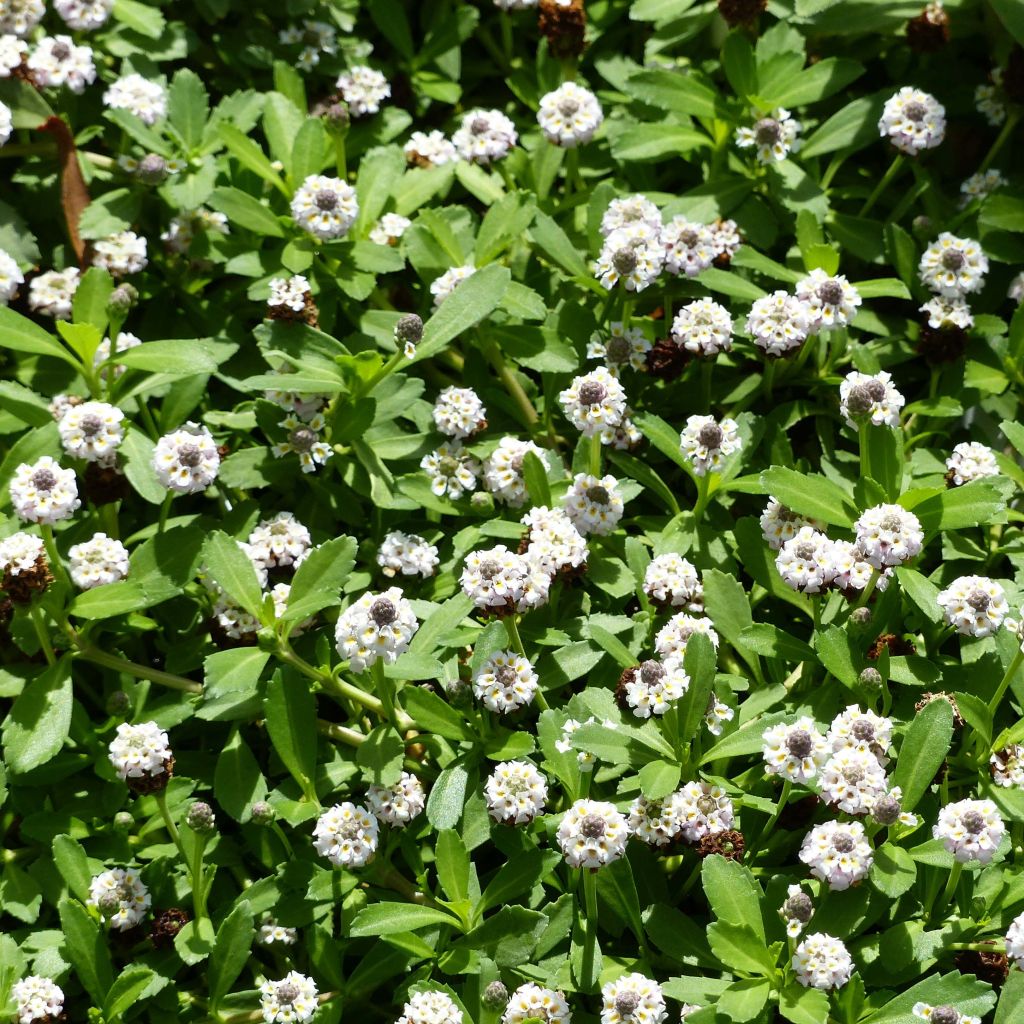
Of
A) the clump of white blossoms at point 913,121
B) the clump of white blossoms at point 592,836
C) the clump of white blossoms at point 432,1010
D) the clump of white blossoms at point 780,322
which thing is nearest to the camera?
the clump of white blossoms at point 432,1010

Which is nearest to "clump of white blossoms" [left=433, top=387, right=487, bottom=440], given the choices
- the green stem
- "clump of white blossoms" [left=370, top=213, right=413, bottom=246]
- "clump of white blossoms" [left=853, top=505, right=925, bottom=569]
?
"clump of white blossoms" [left=370, top=213, right=413, bottom=246]

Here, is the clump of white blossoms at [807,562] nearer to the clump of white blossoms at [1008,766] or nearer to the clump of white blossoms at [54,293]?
the clump of white blossoms at [1008,766]

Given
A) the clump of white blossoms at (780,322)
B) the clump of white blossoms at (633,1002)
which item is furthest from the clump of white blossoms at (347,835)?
the clump of white blossoms at (780,322)

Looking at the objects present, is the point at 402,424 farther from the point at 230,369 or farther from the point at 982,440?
the point at 982,440

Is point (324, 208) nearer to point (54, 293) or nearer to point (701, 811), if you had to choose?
point (54, 293)

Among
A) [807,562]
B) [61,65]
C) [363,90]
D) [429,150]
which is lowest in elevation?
[807,562]

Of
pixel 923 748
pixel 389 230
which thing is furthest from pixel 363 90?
pixel 923 748

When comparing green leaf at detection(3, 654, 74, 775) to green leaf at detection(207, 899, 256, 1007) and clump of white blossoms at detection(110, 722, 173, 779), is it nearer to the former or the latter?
clump of white blossoms at detection(110, 722, 173, 779)
